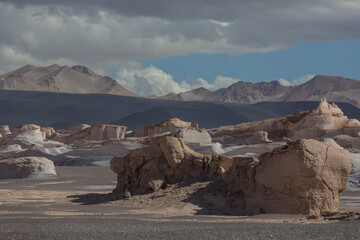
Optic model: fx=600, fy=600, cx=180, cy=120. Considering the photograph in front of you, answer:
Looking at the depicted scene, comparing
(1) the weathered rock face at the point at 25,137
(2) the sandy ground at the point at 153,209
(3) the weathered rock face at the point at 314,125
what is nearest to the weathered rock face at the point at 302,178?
(2) the sandy ground at the point at 153,209

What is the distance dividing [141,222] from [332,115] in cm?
3704

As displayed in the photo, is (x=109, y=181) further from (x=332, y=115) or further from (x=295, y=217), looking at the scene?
(x=332, y=115)

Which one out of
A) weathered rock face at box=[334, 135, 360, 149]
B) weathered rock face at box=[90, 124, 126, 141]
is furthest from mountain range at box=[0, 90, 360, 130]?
weathered rock face at box=[334, 135, 360, 149]

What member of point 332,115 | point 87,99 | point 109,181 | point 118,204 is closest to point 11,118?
point 87,99

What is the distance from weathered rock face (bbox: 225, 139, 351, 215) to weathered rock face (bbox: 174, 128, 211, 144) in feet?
88.7

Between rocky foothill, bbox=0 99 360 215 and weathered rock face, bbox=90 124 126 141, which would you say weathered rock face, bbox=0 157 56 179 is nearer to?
rocky foothill, bbox=0 99 360 215

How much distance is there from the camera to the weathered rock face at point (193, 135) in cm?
3788

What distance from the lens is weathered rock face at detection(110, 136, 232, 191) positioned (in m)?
13.2

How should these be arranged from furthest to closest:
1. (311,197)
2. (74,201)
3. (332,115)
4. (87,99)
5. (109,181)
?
(87,99) < (332,115) < (109,181) < (74,201) < (311,197)

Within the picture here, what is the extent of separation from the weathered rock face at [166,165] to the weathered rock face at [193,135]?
23383 millimetres

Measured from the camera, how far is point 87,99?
6112 inches

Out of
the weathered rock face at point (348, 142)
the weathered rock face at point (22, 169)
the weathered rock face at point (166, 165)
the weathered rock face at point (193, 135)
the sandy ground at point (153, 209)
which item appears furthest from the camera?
the weathered rock face at point (193, 135)

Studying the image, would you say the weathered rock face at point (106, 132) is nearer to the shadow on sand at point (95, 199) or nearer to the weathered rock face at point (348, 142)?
the weathered rock face at point (348, 142)

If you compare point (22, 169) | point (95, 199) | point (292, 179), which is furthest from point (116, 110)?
point (292, 179)
